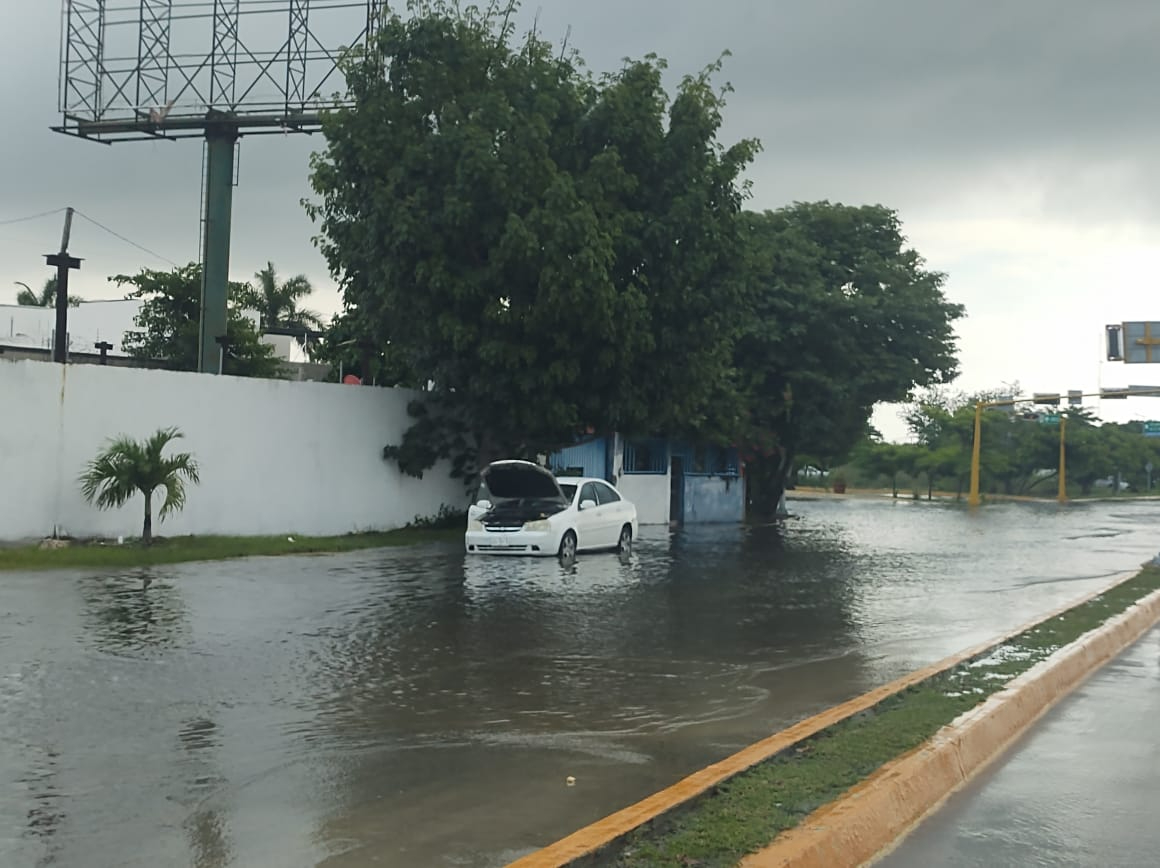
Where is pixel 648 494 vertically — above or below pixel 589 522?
above

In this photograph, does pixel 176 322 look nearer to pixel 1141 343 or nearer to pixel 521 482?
pixel 521 482

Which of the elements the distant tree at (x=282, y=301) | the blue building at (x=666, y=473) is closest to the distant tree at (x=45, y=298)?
the distant tree at (x=282, y=301)

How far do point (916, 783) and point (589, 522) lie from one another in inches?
613

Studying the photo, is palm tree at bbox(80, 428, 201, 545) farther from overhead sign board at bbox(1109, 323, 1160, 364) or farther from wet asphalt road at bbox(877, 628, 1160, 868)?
overhead sign board at bbox(1109, 323, 1160, 364)

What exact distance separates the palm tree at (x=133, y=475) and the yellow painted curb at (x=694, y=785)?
13051 millimetres

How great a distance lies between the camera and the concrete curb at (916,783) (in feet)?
17.8

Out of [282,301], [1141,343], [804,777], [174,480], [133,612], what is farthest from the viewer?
[282,301]

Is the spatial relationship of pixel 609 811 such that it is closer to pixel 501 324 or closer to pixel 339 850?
pixel 339 850

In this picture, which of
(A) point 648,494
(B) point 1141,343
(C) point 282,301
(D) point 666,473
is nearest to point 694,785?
(B) point 1141,343

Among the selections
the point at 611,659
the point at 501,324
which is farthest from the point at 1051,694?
the point at 501,324

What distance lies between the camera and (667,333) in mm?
26281

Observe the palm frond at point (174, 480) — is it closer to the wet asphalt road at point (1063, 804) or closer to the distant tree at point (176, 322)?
the wet asphalt road at point (1063, 804)

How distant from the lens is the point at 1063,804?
6535 mm

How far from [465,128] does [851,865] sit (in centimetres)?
2054
